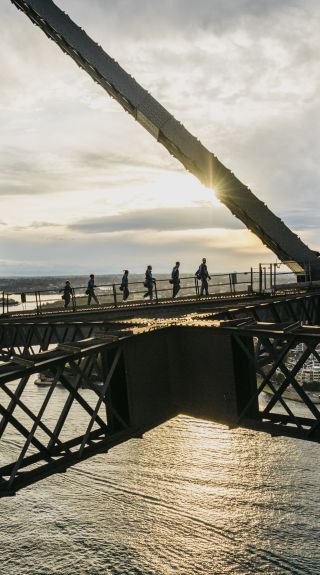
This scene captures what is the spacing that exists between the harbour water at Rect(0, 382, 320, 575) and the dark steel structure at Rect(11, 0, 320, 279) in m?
21.9

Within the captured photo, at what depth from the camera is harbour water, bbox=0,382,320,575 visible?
32.6 meters

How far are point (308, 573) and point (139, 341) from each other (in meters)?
31.8

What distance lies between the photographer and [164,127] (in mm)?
24625

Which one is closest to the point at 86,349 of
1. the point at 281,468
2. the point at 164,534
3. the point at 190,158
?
the point at 190,158

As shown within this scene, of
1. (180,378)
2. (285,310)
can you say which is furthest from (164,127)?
(180,378)

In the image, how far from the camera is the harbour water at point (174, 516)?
32.6 metres

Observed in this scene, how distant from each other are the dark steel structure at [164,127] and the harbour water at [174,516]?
21.9 meters

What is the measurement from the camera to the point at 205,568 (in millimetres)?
32250

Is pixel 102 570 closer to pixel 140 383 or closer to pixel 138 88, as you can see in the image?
pixel 140 383

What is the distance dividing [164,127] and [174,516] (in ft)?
102

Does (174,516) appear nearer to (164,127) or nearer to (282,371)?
(164,127)

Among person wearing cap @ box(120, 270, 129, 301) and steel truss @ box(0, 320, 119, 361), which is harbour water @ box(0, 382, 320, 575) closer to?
person wearing cap @ box(120, 270, 129, 301)

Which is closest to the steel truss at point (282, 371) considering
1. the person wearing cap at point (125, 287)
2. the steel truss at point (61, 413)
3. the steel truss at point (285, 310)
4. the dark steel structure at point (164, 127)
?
the steel truss at point (61, 413)

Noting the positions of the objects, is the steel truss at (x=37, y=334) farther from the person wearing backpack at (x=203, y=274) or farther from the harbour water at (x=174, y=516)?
the harbour water at (x=174, y=516)
